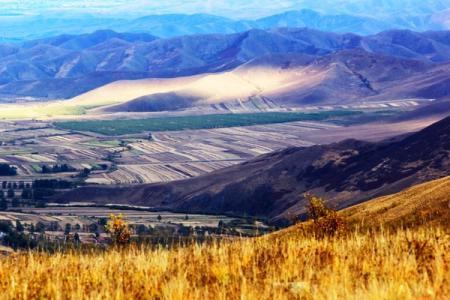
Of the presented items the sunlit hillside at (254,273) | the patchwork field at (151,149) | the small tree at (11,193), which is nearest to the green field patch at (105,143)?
the patchwork field at (151,149)

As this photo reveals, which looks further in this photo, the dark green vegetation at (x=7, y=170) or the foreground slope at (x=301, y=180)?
the dark green vegetation at (x=7, y=170)

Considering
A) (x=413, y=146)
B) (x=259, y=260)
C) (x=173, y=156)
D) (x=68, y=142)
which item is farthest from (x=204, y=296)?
(x=68, y=142)

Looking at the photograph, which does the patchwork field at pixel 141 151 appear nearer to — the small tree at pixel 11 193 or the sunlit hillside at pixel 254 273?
the small tree at pixel 11 193

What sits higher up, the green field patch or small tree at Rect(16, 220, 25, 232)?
the green field patch

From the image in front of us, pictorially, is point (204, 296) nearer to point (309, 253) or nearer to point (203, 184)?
point (309, 253)

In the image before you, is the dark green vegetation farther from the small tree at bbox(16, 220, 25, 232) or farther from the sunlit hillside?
the sunlit hillside

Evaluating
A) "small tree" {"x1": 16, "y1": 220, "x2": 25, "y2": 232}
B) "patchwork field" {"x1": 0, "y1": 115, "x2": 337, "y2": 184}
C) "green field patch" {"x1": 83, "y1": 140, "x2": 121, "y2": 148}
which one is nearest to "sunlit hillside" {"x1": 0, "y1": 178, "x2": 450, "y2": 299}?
"small tree" {"x1": 16, "y1": 220, "x2": 25, "y2": 232}

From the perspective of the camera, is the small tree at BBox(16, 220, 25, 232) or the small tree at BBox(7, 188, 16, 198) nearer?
the small tree at BBox(16, 220, 25, 232)
